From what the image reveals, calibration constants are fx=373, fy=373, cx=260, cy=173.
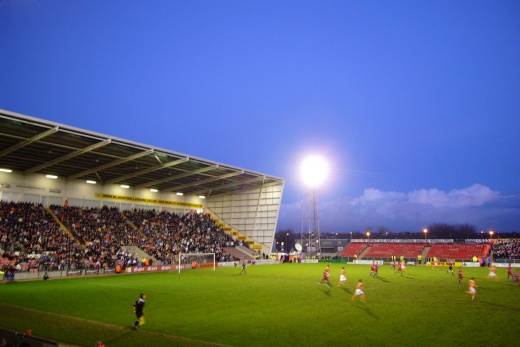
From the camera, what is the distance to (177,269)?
4425 centimetres

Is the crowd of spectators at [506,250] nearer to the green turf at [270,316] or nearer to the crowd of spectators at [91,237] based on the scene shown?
the green turf at [270,316]

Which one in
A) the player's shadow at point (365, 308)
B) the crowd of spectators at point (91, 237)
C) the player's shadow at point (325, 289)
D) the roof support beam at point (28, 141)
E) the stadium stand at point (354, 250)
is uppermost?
the roof support beam at point (28, 141)

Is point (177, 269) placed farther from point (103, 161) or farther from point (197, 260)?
point (103, 161)

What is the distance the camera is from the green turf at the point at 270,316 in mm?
12320

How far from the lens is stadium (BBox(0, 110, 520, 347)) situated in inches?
532

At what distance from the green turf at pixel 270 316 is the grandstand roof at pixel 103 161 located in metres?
13.1

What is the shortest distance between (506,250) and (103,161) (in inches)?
2204

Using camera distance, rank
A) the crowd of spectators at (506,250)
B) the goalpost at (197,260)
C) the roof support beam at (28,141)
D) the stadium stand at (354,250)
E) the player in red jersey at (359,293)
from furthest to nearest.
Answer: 1. the stadium stand at (354,250)
2. the crowd of spectators at (506,250)
3. the goalpost at (197,260)
4. the roof support beam at (28,141)
5. the player in red jersey at (359,293)

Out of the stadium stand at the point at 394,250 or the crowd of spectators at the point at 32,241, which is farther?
the stadium stand at the point at 394,250

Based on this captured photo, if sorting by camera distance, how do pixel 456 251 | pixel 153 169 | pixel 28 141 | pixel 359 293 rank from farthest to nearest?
pixel 456 251, pixel 153 169, pixel 28 141, pixel 359 293

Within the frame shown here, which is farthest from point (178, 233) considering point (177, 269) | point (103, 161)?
point (103, 161)

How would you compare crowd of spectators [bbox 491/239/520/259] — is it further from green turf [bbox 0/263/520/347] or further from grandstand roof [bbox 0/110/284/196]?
grandstand roof [bbox 0/110/284/196]

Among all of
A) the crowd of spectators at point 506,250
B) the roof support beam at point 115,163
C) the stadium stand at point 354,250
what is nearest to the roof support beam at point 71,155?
the roof support beam at point 115,163

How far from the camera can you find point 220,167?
49.4 metres
